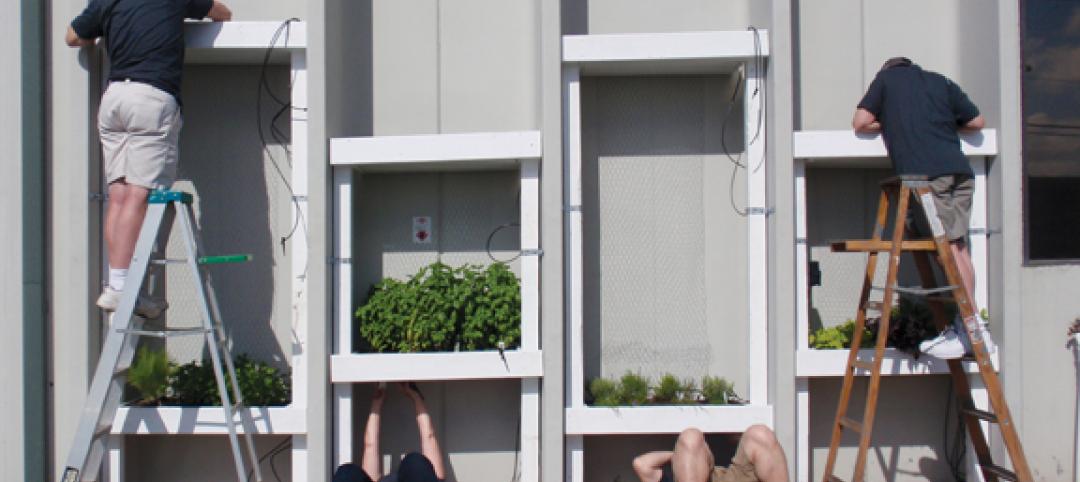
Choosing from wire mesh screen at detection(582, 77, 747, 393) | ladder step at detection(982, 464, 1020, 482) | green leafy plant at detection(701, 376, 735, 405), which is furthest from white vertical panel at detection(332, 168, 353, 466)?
ladder step at detection(982, 464, 1020, 482)

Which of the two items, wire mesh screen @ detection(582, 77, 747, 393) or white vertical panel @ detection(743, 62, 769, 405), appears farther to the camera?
wire mesh screen @ detection(582, 77, 747, 393)

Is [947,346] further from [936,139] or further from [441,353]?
[441,353]

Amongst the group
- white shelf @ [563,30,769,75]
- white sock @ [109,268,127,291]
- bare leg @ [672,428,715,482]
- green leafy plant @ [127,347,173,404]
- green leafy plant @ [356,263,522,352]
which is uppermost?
white shelf @ [563,30,769,75]

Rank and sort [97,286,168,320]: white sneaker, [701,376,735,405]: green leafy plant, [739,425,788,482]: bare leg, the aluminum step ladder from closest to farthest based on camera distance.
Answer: the aluminum step ladder, [97,286,168,320]: white sneaker, [739,425,788,482]: bare leg, [701,376,735,405]: green leafy plant

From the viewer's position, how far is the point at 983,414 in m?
3.86

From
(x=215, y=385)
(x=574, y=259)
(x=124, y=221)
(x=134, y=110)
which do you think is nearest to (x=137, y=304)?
(x=124, y=221)

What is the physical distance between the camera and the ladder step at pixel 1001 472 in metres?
3.78

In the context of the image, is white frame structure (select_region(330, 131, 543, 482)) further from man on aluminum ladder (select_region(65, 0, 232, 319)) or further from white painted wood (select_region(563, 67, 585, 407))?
man on aluminum ladder (select_region(65, 0, 232, 319))

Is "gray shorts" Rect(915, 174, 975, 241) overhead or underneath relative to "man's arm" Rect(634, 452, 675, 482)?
overhead

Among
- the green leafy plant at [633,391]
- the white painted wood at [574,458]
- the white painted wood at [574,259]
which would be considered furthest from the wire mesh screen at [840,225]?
the white painted wood at [574,458]

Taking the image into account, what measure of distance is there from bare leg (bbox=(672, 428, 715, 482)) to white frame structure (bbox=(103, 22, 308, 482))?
5.87ft

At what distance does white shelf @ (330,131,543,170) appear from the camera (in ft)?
13.3

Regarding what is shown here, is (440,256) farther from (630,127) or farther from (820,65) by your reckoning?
(820,65)

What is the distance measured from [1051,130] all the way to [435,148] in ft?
10.6
